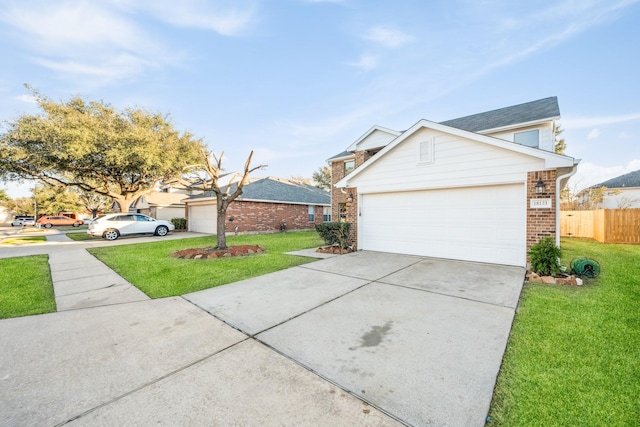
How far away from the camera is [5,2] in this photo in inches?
317

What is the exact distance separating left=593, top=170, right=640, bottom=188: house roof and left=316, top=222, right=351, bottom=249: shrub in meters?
27.4

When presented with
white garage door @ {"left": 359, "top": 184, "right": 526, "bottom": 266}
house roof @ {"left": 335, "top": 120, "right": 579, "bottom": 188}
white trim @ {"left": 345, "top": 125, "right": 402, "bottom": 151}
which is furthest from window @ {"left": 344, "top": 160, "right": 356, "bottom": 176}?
white garage door @ {"left": 359, "top": 184, "right": 526, "bottom": 266}

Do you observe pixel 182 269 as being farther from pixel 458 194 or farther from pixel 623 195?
pixel 623 195

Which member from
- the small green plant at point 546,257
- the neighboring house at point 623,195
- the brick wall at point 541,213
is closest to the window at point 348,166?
the brick wall at point 541,213

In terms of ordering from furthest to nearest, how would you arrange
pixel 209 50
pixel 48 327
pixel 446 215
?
pixel 209 50
pixel 446 215
pixel 48 327

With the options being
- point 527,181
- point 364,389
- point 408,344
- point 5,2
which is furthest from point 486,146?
point 5,2

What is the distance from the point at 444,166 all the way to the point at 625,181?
31.2 m

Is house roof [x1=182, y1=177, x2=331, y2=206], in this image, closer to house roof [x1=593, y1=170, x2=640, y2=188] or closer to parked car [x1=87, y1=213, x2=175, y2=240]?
parked car [x1=87, y1=213, x2=175, y2=240]

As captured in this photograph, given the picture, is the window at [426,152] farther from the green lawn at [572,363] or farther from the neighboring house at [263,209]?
the neighboring house at [263,209]

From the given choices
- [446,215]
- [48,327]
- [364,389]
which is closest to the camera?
[364,389]

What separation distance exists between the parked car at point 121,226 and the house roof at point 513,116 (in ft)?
57.5

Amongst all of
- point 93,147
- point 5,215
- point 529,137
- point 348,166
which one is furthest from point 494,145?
point 5,215

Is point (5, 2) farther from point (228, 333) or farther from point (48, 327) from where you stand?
point (228, 333)

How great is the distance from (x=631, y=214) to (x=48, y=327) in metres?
18.9
